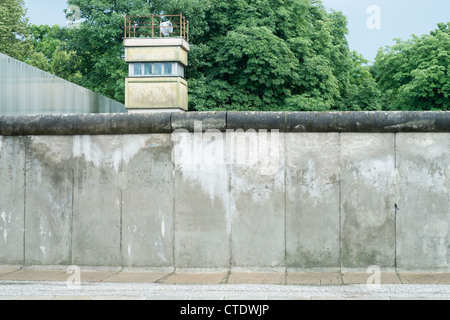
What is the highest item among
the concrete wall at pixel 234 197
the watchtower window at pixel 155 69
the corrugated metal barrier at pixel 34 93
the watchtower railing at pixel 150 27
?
the watchtower railing at pixel 150 27

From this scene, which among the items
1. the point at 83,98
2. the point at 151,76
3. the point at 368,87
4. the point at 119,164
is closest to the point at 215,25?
the point at 151,76

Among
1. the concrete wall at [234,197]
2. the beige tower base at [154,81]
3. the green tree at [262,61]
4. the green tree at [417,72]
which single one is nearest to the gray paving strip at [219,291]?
the concrete wall at [234,197]

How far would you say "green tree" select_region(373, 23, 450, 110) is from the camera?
136 feet

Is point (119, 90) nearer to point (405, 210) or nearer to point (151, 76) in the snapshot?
point (151, 76)

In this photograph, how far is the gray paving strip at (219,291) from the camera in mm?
6395

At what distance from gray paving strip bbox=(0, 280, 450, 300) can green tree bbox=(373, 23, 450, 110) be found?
36836mm

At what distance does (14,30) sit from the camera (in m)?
44.4

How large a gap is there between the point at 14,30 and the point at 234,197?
4125cm

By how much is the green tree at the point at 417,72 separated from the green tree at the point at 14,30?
28.5 meters

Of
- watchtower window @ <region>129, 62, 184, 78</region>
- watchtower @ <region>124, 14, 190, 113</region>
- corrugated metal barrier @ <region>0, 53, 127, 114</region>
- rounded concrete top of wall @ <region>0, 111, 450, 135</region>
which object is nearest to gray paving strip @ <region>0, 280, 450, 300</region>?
rounded concrete top of wall @ <region>0, 111, 450, 135</region>

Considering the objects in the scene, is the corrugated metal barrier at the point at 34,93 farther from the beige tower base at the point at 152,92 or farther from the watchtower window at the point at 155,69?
the watchtower window at the point at 155,69

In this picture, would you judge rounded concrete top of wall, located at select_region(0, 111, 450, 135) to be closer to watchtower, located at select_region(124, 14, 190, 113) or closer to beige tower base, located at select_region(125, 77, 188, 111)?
watchtower, located at select_region(124, 14, 190, 113)

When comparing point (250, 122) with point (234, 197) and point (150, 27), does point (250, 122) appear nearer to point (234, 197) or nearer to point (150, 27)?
point (234, 197)
